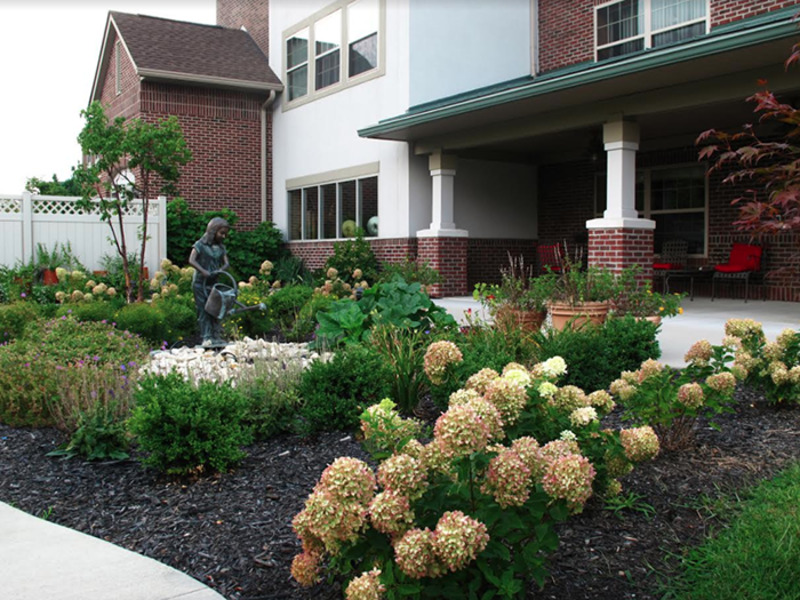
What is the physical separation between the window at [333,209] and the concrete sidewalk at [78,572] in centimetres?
1264

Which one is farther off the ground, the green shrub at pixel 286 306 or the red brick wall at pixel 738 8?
the red brick wall at pixel 738 8

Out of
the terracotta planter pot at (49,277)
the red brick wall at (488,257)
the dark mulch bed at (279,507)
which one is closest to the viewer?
the dark mulch bed at (279,507)

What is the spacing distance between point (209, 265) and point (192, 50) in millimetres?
12270

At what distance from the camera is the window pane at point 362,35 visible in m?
15.3

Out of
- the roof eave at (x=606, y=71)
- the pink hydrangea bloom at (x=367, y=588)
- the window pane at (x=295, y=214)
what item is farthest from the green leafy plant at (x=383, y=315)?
the window pane at (x=295, y=214)

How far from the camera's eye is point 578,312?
303 inches

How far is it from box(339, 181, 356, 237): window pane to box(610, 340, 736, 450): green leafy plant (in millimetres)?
11977

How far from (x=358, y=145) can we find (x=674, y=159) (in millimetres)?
6144

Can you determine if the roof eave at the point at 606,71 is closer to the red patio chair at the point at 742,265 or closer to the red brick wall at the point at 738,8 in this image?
the red brick wall at the point at 738,8

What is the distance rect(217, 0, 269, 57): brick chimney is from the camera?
19.6 m

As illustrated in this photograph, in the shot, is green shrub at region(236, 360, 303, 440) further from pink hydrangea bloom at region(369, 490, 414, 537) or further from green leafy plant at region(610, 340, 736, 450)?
pink hydrangea bloom at region(369, 490, 414, 537)

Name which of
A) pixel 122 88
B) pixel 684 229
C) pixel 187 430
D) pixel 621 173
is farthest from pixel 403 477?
pixel 122 88

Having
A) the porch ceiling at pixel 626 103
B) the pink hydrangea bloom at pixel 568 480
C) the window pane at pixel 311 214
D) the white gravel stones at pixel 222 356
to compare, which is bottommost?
the white gravel stones at pixel 222 356

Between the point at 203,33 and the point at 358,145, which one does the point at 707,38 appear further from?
the point at 203,33
